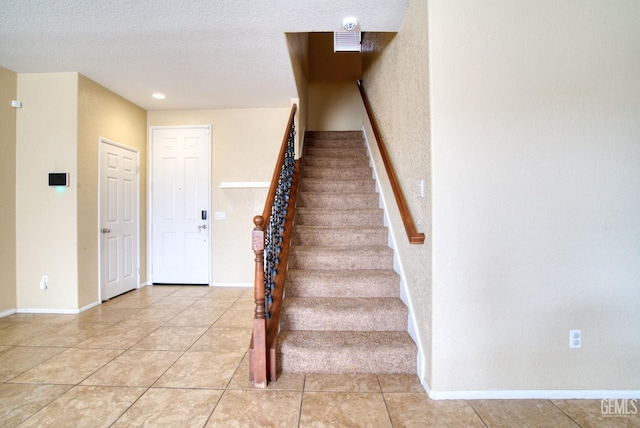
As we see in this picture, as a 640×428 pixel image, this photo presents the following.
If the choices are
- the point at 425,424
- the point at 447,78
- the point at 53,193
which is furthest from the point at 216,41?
the point at 425,424

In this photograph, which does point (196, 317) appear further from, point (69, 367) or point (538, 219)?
point (538, 219)

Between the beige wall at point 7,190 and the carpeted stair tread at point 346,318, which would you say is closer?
the carpeted stair tread at point 346,318

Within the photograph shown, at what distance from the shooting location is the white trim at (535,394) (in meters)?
1.79

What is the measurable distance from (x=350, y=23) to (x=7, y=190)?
394cm

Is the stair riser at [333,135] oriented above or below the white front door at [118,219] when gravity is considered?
above

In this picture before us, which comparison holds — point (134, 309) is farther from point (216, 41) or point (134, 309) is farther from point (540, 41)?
point (540, 41)

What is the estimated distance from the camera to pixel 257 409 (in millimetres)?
1689

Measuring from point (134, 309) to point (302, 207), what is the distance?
228cm

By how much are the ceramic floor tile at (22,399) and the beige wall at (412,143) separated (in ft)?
7.77

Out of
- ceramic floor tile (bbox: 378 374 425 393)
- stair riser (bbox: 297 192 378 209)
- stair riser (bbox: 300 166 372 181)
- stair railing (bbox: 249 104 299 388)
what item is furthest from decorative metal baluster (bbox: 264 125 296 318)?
ceramic floor tile (bbox: 378 374 425 393)

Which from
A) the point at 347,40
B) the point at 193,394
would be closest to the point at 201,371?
the point at 193,394

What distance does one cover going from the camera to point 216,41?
2619 millimetres

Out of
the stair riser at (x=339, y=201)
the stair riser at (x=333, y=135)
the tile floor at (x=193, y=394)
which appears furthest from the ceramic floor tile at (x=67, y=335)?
the stair riser at (x=333, y=135)

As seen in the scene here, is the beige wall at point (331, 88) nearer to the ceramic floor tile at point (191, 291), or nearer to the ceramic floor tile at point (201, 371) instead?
the ceramic floor tile at point (191, 291)
